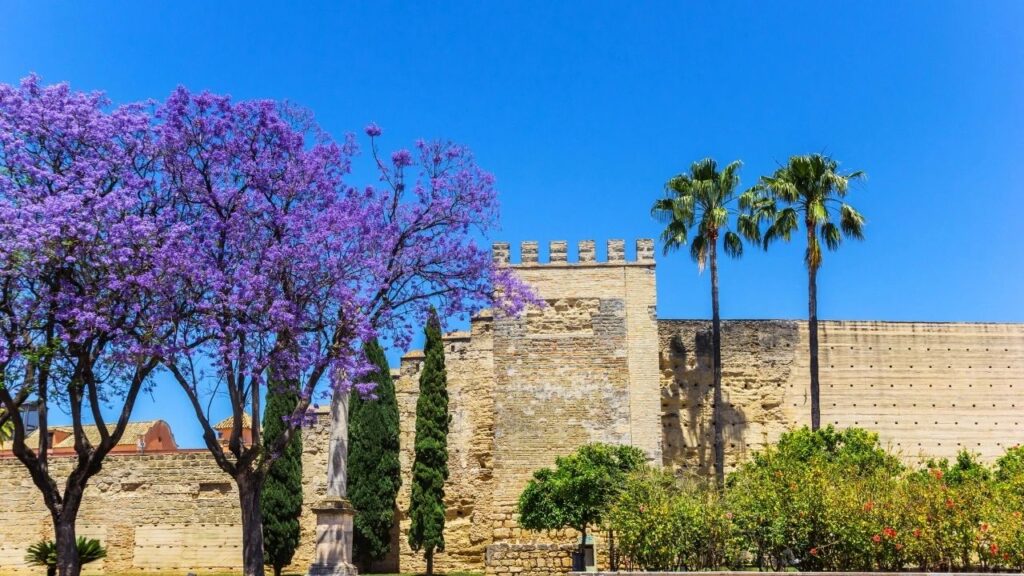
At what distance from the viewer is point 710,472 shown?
85.1 ft

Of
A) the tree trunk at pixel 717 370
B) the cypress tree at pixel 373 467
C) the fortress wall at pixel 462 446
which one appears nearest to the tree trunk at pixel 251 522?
the cypress tree at pixel 373 467

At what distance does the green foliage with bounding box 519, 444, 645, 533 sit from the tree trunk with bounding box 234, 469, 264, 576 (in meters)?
6.73

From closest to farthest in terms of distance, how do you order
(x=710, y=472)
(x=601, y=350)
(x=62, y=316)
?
(x=62, y=316), (x=601, y=350), (x=710, y=472)

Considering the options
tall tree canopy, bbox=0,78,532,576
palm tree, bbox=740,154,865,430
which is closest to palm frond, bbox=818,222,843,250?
palm tree, bbox=740,154,865,430

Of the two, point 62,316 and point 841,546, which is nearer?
point 62,316

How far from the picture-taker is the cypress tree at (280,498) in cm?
2414

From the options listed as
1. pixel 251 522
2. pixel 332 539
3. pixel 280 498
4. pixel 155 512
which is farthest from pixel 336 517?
pixel 155 512

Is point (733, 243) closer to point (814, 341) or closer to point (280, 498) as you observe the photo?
point (814, 341)

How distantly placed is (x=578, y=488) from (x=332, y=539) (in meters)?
5.80

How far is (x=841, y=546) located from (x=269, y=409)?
13234 mm

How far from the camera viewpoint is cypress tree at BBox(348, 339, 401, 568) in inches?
933

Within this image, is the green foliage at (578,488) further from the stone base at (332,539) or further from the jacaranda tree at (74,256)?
the jacaranda tree at (74,256)

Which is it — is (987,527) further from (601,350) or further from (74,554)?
(74,554)

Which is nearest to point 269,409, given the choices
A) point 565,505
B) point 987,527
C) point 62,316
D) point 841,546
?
point 565,505
